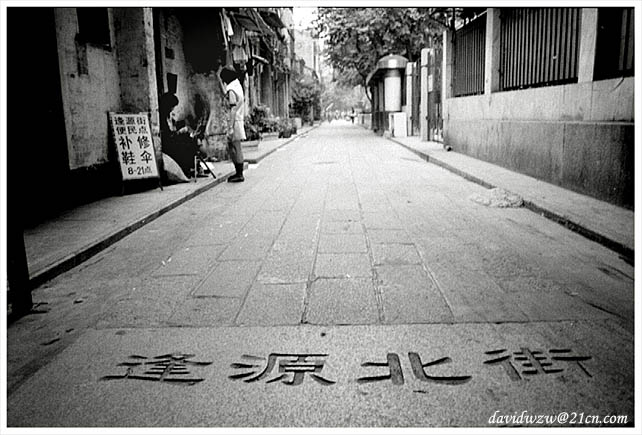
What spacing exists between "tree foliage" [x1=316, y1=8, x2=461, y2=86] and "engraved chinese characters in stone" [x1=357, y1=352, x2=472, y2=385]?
70.3 ft

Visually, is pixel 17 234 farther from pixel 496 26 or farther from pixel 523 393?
Answer: pixel 496 26

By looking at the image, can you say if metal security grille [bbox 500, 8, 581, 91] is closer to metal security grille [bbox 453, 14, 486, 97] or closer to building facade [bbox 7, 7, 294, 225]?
metal security grille [bbox 453, 14, 486, 97]

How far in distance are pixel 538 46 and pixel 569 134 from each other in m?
2.45

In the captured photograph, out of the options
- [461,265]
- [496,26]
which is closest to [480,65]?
[496,26]

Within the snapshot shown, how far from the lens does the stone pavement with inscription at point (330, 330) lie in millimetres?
2404

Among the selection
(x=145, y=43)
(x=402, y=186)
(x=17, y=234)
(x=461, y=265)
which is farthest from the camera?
(x=402, y=186)

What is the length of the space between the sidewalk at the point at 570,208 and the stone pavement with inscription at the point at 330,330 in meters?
0.17

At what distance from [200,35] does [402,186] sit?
22.2 ft

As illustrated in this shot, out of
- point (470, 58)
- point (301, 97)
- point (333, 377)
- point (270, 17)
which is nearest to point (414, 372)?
point (333, 377)

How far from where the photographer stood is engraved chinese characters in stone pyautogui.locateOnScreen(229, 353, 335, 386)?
8.61ft

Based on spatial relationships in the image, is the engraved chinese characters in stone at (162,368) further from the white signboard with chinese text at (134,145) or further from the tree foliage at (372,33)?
the tree foliage at (372,33)

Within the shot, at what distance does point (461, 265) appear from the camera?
4.52 metres

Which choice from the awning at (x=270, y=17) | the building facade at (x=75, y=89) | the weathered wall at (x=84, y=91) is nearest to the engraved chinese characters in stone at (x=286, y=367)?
the building facade at (x=75, y=89)

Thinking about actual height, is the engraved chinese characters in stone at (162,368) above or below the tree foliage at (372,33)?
below
